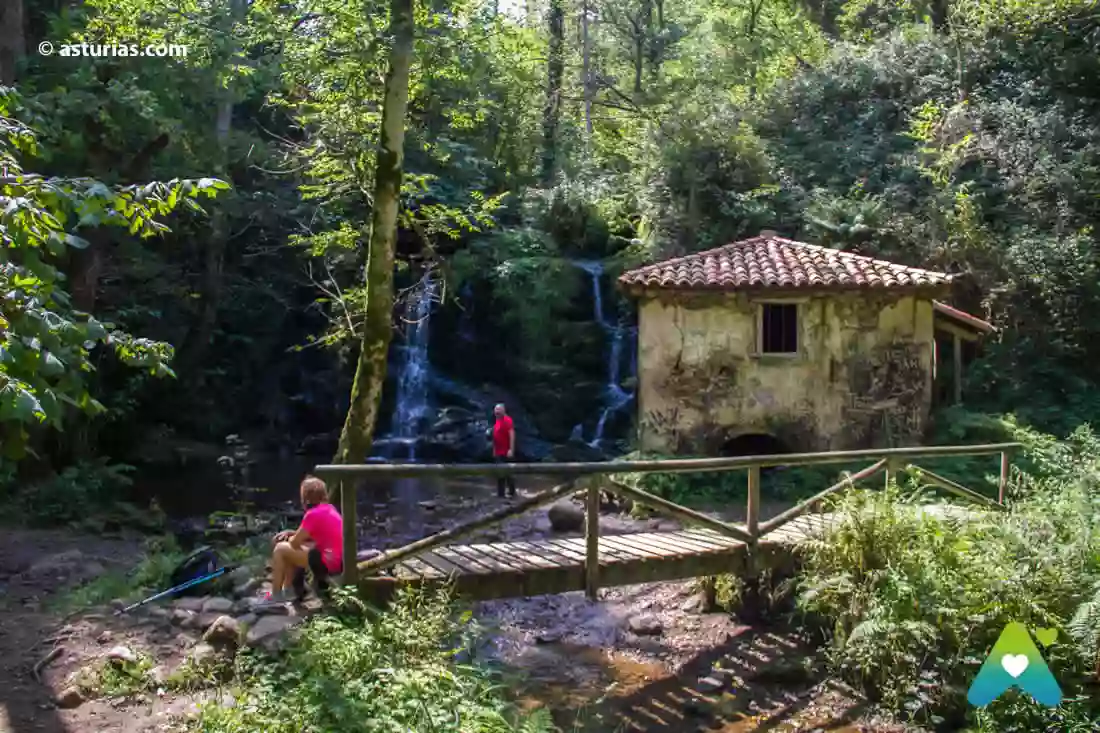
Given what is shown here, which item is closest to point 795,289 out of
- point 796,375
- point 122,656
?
point 796,375

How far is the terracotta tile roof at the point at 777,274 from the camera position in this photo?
579 inches

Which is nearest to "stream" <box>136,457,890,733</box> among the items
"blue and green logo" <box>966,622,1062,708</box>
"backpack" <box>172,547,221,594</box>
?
"blue and green logo" <box>966,622,1062,708</box>

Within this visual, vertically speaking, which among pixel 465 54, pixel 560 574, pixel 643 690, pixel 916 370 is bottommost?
pixel 643 690

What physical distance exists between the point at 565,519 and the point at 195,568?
530 centimetres

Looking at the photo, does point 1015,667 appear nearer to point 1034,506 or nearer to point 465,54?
point 1034,506

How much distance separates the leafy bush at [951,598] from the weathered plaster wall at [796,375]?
21.7 ft

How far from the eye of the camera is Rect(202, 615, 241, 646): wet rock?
6789 mm

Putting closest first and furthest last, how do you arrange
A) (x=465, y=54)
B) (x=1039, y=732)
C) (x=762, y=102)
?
(x=1039, y=732), (x=465, y=54), (x=762, y=102)

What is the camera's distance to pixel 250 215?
73.7ft

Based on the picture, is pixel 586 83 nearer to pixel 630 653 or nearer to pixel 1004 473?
pixel 1004 473

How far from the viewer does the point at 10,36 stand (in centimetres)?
1270

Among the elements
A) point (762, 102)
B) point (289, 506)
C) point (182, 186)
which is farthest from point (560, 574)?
point (762, 102)

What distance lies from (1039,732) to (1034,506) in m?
3.04

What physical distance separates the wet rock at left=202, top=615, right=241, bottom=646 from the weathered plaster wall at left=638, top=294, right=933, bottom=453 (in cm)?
978
